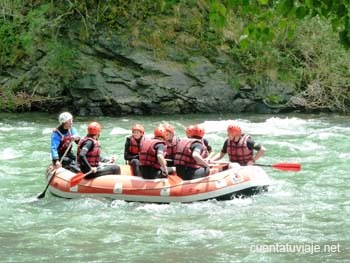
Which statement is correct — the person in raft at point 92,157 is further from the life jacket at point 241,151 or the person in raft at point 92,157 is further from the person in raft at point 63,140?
the life jacket at point 241,151

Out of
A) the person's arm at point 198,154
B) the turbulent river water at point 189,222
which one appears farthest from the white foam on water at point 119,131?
the person's arm at point 198,154

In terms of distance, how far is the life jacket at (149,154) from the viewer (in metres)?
8.33

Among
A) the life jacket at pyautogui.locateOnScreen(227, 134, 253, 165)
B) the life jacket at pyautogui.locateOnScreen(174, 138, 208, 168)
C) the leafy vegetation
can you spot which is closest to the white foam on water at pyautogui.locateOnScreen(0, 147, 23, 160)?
the life jacket at pyautogui.locateOnScreen(174, 138, 208, 168)

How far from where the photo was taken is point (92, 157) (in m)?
8.61

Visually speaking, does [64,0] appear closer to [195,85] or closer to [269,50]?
[195,85]

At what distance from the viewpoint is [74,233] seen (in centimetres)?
683

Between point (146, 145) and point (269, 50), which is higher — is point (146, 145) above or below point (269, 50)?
below

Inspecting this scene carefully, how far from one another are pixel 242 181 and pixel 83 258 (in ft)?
9.51

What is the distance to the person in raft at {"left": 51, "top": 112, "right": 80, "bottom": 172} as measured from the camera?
8.87 m

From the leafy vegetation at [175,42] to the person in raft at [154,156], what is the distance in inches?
394

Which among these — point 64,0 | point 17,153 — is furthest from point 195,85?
point 17,153

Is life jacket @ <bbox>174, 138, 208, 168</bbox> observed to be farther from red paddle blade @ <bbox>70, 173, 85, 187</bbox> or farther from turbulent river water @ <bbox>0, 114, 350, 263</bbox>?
red paddle blade @ <bbox>70, 173, 85, 187</bbox>

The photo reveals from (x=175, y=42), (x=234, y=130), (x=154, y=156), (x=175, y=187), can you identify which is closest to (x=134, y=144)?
(x=154, y=156)

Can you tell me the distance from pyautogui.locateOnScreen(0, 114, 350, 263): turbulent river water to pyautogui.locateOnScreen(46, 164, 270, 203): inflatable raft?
0.11 m
